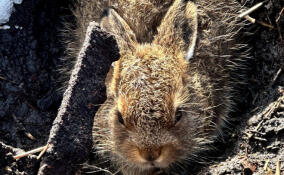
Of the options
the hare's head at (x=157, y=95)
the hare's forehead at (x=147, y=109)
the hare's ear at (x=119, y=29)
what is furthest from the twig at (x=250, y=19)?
the hare's forehead at (x=147, y=109)

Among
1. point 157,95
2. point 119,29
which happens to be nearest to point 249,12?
point 119,29

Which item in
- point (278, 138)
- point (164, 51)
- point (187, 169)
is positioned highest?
point (164, 51)

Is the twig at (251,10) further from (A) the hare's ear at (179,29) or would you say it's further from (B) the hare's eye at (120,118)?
(B) the hare's eye at (120,118)

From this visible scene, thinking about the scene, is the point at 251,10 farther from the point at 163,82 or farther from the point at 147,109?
the point at 147,109

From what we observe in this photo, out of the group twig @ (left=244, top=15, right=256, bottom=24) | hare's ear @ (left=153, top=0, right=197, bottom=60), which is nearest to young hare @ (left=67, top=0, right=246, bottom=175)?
hare's ear @ (left=153, top=0, right=197, bottom=60)

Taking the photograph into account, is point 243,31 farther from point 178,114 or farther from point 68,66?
point 68,66

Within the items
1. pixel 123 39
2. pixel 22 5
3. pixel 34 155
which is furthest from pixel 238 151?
pixel 22 5

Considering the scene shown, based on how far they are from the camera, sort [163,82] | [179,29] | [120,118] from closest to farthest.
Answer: [163,82] < [120,118] < [179,29]
